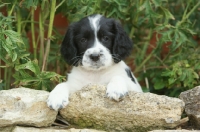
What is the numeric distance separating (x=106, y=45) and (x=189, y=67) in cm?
137

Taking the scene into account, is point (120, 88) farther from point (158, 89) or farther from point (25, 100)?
point (158, 89)

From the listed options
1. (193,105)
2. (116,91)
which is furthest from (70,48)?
(193,105)

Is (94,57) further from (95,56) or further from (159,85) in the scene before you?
(159,85)

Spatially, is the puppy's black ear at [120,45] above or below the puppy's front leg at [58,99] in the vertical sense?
above

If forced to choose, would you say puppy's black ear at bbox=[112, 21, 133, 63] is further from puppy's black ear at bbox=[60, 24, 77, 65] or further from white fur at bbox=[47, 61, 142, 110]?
puppy's black ear at bbox=[60, 24, 77, 65]

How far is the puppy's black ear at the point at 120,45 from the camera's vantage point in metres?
4.96

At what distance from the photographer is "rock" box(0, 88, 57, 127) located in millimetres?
4164

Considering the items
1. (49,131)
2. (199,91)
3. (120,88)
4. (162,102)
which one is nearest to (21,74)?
(49,131)

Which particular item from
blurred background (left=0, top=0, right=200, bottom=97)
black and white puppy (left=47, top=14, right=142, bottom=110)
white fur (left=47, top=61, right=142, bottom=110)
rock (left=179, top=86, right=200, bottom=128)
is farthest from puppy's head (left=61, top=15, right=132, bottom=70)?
rock (left=179, top=86, right=200, bottom=128)

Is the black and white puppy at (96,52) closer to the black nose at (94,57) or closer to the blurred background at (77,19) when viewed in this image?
the black nose at (94,57)

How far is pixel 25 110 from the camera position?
4.23m

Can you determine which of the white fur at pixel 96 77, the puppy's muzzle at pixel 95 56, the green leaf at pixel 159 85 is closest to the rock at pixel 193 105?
the white fur at pixel 96 77

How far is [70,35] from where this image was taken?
197 inches

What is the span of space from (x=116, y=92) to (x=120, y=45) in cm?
94
